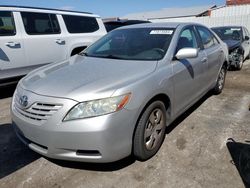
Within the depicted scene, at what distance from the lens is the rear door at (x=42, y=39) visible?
5660mm

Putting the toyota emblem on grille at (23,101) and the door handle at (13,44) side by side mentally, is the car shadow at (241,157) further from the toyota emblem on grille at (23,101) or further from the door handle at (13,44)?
the door handle at (13,44)

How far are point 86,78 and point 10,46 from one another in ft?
10.2

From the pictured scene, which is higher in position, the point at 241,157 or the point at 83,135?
the point at 83,135

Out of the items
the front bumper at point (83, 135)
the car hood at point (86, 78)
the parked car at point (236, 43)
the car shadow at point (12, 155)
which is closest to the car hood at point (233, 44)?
the parked car at point (236, 43)

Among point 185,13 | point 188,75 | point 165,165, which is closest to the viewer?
point 165,165

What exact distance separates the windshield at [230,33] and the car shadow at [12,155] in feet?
26.2

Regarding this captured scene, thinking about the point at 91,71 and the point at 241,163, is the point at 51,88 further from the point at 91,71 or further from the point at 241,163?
the point at 241,163

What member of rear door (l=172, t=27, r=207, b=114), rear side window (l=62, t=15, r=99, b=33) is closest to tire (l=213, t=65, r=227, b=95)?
rear door (l=172, t=27, r=207, b=114)

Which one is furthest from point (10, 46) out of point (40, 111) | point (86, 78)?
point (40, 111)

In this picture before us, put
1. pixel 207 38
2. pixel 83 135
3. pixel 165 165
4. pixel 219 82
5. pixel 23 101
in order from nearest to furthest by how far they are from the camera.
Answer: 1. pixel 83 135
2. pixel 23 101
3. pixel 165 165
4. pixel 207 38
5. pixel 219 82

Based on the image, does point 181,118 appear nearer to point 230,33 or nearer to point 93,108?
point 93,108

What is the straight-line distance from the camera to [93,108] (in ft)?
8.36

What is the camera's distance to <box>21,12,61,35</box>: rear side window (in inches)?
223

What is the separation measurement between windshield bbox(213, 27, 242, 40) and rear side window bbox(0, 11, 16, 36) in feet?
23.0
